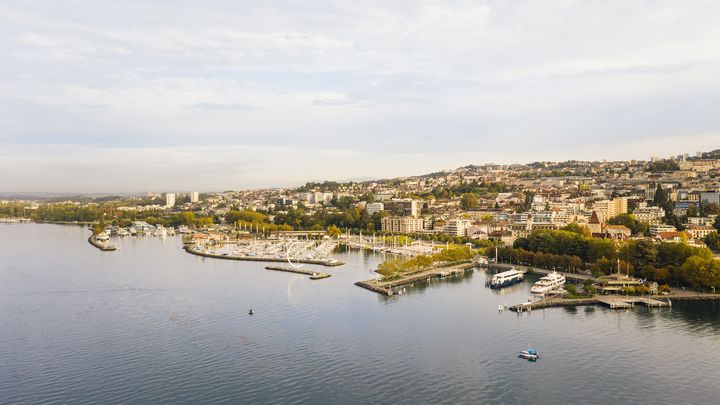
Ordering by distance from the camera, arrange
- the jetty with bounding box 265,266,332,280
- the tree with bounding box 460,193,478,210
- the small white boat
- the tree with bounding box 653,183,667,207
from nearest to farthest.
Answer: the small white boat, the jetty with bounding box 265,266,332,280, the tree with bounding box 653,183,667,207, the tree with bounding box 460,193,478,210

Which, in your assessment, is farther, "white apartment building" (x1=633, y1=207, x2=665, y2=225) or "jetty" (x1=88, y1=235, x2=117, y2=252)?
"white apartment building" (x1=633, y1=207, x2=665, y2=225)

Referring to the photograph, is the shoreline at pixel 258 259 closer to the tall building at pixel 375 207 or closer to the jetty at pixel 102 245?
the jetty at pixel 102 245

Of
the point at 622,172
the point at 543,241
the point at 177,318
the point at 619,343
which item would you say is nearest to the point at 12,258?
the point at 177,318

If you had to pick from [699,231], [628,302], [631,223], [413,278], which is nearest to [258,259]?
[413,278]

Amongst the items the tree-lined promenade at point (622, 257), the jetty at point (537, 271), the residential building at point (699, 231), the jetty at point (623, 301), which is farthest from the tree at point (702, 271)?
the residential building at point (699, 231)

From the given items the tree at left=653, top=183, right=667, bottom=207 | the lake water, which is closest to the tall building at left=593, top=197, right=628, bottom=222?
the tree at left=653, top=183, right=667, bottom=207

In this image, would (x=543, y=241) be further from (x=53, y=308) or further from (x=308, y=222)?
(x=308, y=222)

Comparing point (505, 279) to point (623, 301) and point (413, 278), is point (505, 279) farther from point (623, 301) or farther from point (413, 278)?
point (623, 301)

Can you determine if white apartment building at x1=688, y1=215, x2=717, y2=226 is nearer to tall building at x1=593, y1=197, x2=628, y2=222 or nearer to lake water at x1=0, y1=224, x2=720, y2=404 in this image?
tall building at x1=593, y1=197, x2=628, y2=222
